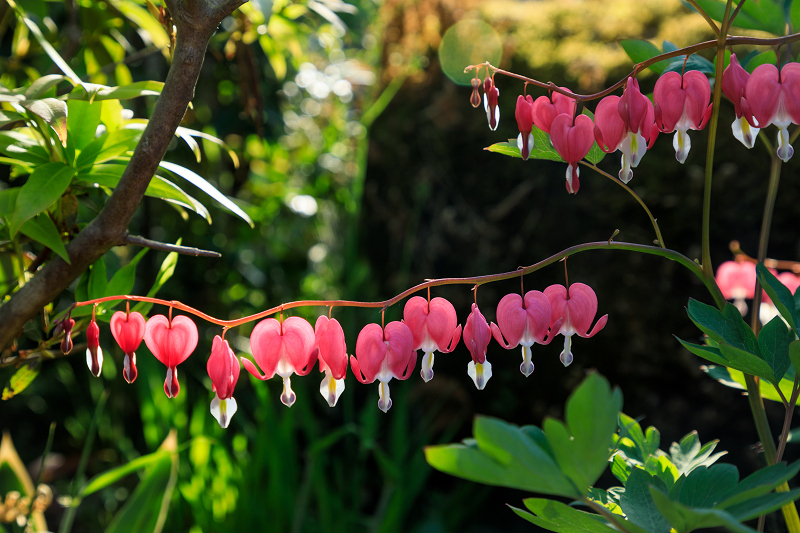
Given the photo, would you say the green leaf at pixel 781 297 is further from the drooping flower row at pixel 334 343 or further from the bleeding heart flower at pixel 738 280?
the bleeding heart flower at pixel 738 280

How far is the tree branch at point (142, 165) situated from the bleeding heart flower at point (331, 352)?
198 millimetres

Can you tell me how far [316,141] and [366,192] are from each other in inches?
14.3

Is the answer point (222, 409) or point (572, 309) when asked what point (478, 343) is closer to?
point (572, 309)

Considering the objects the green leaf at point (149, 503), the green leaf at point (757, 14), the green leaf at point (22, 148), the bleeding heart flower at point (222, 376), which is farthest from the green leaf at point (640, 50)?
the green leaf at point (149, 503)

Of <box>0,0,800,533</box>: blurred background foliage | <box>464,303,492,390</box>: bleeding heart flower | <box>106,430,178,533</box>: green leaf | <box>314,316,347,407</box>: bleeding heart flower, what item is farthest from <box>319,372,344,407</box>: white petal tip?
<box>106,430,178,533</box>: green leaf

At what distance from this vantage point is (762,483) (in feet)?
1.14

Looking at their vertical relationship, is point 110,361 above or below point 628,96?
below

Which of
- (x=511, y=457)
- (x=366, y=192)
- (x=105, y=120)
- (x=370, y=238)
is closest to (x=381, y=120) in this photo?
(x=366, y=192)

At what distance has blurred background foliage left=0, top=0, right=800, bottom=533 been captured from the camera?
1287 mm

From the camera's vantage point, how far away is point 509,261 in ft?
5.29

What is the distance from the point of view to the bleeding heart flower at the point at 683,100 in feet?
1.50

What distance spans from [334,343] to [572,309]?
0.22 m

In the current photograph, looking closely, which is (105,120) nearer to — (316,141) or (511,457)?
(511,457)

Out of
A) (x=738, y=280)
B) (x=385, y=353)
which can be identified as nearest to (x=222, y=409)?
(x=385, y=353)
